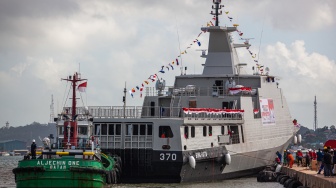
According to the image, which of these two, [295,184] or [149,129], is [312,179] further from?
[149,129]

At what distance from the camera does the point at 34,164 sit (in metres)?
40.8

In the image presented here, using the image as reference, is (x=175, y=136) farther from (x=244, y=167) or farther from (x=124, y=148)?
(x=244, y=167)

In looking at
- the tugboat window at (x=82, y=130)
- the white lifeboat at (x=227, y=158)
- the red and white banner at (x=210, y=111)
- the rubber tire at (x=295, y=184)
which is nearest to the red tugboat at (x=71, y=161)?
the tugboat window at (x=82, y=130)

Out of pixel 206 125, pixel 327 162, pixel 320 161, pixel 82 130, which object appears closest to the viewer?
pixel 327 162

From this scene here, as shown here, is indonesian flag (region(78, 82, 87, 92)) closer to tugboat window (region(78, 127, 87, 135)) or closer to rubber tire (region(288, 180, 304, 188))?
tugboat window (region(78, 127, 87, 135))

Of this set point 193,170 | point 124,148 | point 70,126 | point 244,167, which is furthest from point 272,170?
point 70,126

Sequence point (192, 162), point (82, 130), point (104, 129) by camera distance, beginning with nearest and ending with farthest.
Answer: point (82, 130)
point (192, 162)
point (104, 129)

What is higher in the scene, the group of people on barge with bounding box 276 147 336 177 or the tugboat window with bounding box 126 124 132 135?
the tugboat window with bounding box 126 124 132 135

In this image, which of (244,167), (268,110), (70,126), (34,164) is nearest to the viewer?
(34,164)

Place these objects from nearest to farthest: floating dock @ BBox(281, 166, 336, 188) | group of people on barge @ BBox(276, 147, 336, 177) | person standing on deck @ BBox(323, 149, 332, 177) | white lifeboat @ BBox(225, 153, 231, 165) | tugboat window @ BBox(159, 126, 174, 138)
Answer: floating dock @ BBox(281, 166, 336, 188)
person standing on deck @ BBox(323, 149, 332, 177)
group of people on barge @ BBox(276, 147, 336, 177)
tugboat window @ BBox(159, 126, 174, 138)
white lifeboat @ BBox(225, 153, 231, 165)

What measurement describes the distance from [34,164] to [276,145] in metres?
27.3

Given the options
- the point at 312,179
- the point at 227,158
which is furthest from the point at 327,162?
the point at 227,158

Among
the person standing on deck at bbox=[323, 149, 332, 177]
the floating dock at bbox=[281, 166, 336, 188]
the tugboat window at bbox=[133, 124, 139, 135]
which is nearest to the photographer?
the floating dock at bbox=[281, 166, 336, 188]

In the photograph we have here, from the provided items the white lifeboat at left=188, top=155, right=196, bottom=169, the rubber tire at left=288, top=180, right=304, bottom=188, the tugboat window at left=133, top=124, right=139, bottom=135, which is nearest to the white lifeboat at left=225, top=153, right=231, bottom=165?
the rubber tire at left=288, top=180, right=304, bottom=188
